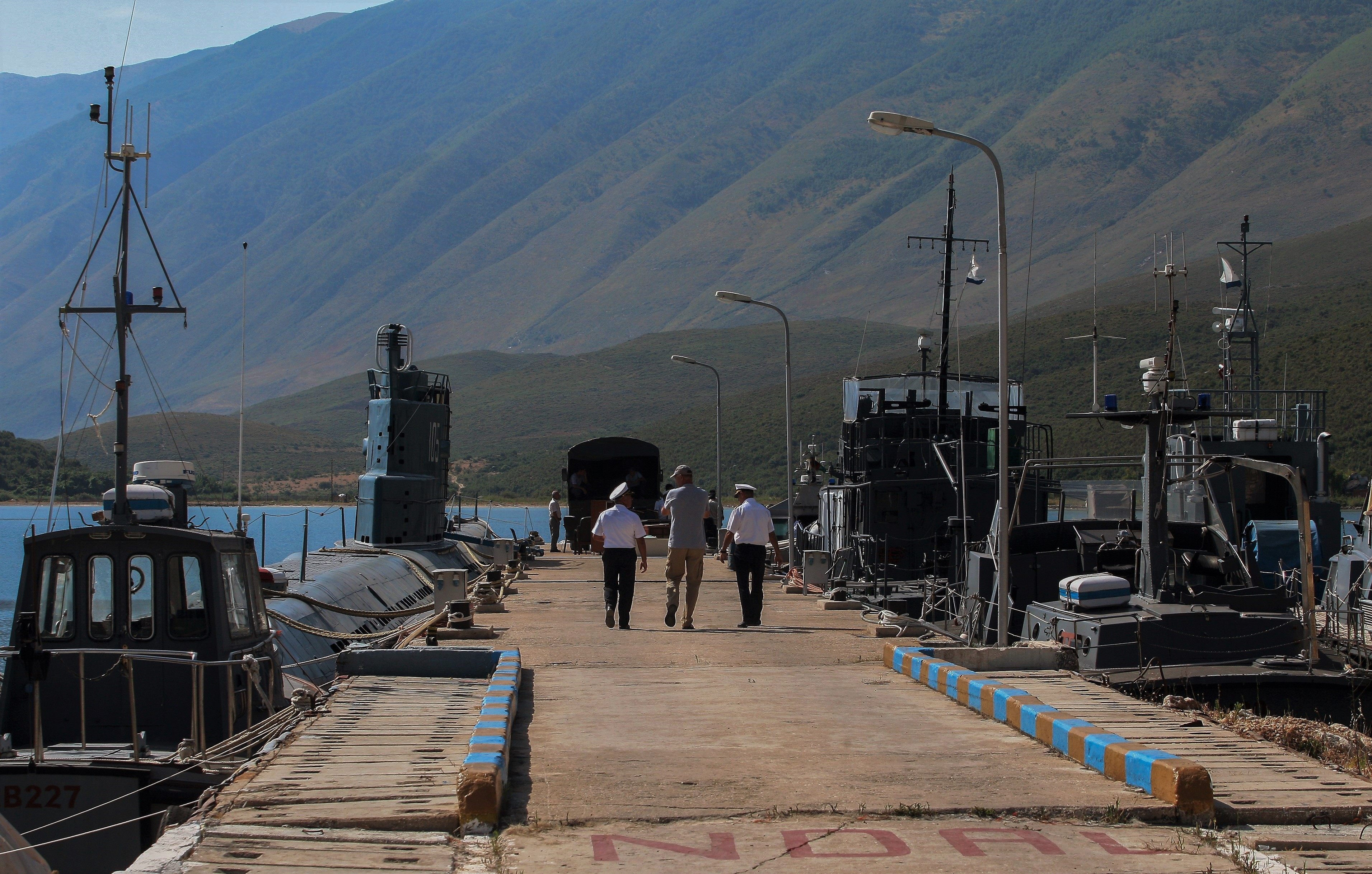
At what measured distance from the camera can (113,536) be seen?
1419 cm

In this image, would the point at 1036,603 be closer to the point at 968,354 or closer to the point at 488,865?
the point at 488,865

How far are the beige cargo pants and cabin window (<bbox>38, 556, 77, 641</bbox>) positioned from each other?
22.8 ft

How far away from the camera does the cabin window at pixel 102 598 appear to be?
46.2 feet

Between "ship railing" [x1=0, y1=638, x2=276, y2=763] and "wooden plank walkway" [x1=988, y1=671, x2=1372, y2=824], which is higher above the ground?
"wooden plank walkway" [x1=988, y1=671, x2=1372, y2=824]

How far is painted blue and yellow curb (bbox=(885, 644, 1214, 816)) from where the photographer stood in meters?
7.54

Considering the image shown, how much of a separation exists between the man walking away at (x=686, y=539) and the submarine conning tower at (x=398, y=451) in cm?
1440

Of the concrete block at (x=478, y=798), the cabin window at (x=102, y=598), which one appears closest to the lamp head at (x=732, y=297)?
the cabin window at (x=102, y=598)

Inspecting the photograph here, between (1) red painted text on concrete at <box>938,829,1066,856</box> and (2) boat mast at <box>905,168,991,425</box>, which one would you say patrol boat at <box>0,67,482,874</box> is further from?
(2) boat mast at <box>905,168,991,425</box>

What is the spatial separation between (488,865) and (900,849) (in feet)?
6.92

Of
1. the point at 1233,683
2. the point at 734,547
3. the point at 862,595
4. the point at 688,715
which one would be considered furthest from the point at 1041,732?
the point at 862,595

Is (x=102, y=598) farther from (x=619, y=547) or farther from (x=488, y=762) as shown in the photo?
(x=488, y=762)

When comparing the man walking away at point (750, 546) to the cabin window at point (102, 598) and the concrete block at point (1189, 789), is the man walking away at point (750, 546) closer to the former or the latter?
the cabin window at point (102, 598)

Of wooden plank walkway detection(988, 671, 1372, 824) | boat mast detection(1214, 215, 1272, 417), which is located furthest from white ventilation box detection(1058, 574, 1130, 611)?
boat mast detection(1214, 215, 1272, 417)

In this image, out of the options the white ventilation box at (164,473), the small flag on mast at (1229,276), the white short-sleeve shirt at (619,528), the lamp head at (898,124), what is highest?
the small flag on mast at (1229,276)
